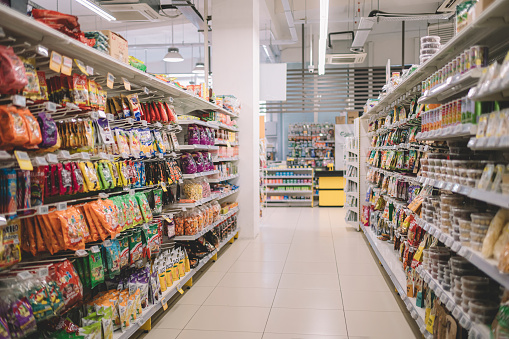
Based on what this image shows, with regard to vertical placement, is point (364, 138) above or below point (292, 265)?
above

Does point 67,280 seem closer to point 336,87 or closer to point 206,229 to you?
point 206,229

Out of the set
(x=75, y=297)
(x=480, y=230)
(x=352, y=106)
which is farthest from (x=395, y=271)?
(x=352, y=106)

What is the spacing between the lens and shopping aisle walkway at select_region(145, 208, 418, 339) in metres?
3.46

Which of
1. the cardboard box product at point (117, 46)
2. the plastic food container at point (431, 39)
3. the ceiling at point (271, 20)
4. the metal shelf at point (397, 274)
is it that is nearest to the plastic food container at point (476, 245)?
the metal shelf at point (397, 274)

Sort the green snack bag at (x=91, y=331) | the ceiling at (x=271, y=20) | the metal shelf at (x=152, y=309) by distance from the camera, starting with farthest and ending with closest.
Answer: the ceiling at (x=271, y=20) → the metal shelf at (x=152, y=309) → the green snack bag at (x=91, y=331)

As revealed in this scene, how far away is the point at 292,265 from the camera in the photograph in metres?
5.57

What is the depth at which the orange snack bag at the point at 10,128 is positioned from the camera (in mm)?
1933

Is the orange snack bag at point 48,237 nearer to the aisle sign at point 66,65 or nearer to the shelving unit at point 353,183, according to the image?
the aisle sign at point 66,65

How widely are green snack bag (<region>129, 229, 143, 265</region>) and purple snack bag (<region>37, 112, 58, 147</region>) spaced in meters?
1.26

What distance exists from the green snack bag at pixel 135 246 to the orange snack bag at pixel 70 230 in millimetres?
752

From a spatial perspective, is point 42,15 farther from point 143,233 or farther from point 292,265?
point 292,265

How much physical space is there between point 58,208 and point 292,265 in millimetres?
3766

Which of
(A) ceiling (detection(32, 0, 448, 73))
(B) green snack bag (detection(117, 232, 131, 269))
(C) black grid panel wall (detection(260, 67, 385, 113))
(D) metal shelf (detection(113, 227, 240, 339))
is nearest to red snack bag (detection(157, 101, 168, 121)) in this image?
(B) green snack bag (detection(117, 232, 131, 269))

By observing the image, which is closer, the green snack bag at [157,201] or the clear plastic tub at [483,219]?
the clear plastic tub at [483,219]
